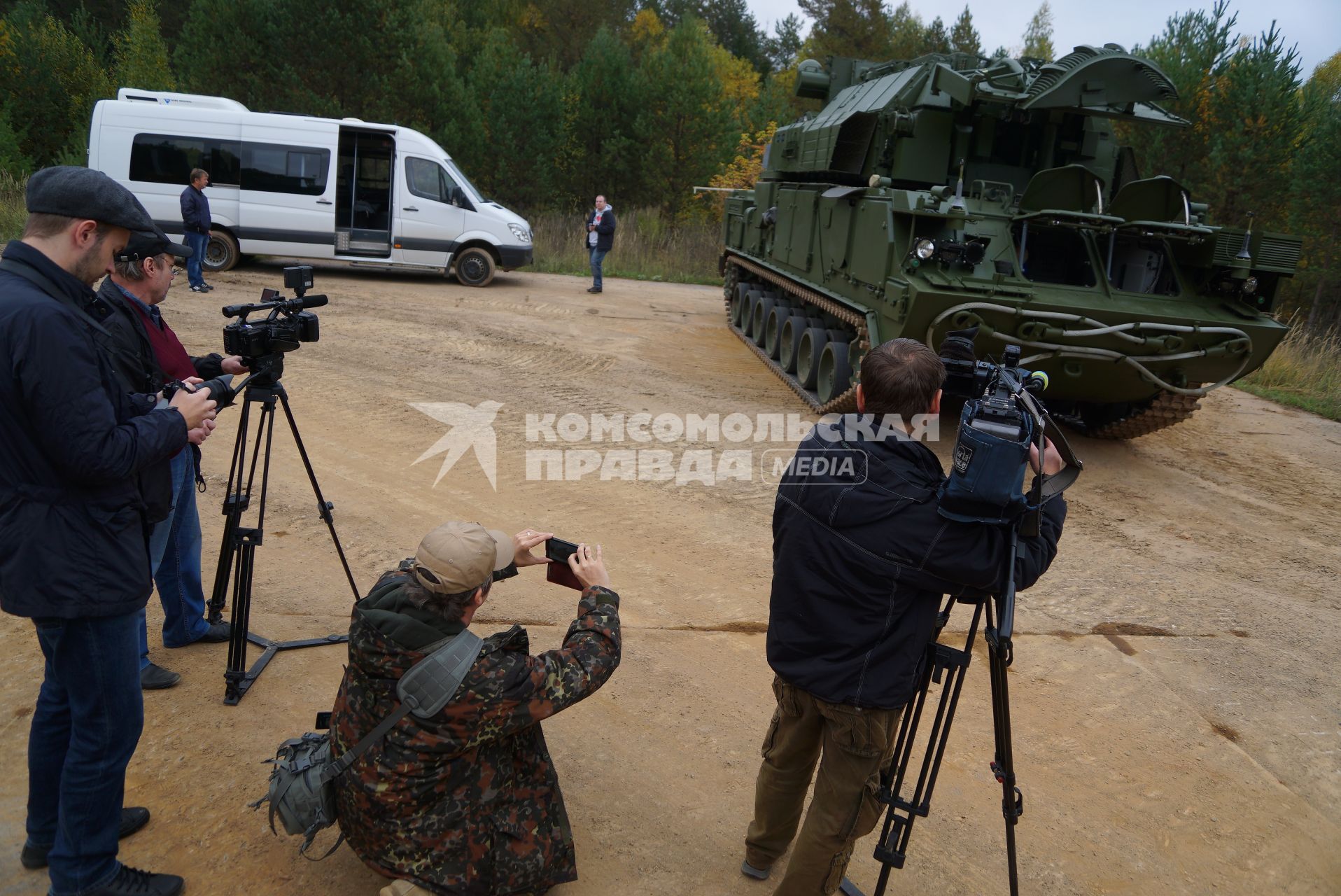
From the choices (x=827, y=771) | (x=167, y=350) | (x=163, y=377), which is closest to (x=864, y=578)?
(x=827, y=771)

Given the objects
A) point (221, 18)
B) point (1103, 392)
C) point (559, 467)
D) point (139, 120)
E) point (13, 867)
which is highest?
point (221, 18)

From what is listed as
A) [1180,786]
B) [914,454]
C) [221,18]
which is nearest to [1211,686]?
[1180,786]

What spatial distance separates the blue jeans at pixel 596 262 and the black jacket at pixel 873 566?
42.8 feet

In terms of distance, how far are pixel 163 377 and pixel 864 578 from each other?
8.23 feet

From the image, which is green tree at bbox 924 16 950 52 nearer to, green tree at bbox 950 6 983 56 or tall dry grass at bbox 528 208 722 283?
green tree at bbox 950 6 983 56

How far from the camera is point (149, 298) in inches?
136

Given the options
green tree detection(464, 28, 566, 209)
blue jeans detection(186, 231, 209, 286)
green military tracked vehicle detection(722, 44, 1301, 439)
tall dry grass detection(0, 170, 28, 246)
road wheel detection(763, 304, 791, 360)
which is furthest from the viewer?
green tree detection(464, 28, 566, 209)

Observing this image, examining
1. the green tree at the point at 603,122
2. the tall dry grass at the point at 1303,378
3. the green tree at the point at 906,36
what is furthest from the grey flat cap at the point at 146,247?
the green tree at the point at 906,36

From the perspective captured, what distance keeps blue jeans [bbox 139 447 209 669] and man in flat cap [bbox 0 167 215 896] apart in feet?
3.43

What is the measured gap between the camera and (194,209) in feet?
39.3

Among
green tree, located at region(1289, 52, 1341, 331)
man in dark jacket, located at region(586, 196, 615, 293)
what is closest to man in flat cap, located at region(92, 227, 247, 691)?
man in dark jacket, located at region(586, 196, 615, 293)

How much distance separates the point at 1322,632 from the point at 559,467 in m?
4.80

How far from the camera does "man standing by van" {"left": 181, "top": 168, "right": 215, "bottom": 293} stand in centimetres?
1194

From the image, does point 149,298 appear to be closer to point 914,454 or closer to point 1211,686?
point 914,454
